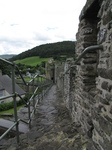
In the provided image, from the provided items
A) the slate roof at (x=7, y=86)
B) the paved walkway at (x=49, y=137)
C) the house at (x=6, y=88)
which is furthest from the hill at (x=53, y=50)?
the paved walkway at (x=49, y=137)

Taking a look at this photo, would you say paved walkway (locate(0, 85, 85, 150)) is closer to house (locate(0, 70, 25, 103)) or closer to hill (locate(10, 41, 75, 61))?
house (locate(0, 70, 25, 103))

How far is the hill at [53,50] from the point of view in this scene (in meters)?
37.8

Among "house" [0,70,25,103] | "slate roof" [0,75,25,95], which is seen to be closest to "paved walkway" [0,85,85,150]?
"house" [0,70,25,103]

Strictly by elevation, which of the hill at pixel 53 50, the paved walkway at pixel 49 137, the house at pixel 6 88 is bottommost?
the house at pixel 6 88

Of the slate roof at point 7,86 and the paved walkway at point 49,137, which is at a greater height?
the paved walkway at point 49,137

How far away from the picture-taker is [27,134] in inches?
117

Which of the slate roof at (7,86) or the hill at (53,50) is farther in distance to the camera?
the hill at (53,50)

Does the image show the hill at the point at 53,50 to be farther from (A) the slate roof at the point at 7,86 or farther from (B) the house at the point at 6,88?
(B) the house at the point at 6,88

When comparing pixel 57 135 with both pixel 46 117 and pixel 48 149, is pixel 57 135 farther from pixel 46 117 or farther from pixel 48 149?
pixel 46 117

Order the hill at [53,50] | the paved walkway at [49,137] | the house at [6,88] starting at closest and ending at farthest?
the paved walkway at [49,137] → the house at [6,88] → the hill at [53,50]

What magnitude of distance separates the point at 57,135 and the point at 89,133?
72 centimetres

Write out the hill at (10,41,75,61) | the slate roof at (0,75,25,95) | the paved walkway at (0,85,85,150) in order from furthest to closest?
the hill at (10,41,75,61) → the slate roof at (0,75,25,95) → the paved walkway at (0,85,85,150)

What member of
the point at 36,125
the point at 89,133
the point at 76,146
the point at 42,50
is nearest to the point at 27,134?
the point at 36,125

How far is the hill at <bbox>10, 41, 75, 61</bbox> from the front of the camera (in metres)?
37.8
